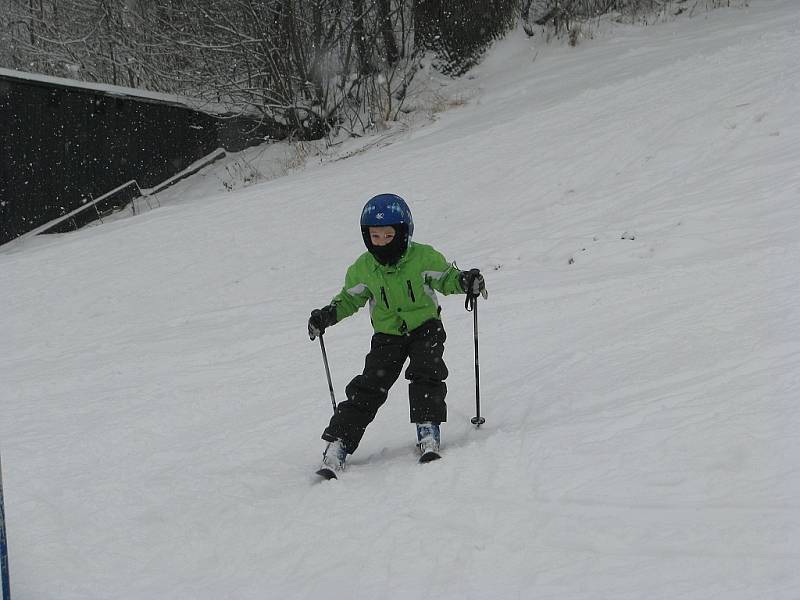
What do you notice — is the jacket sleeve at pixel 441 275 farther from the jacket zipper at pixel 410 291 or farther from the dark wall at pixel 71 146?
the dark wall at pixel 71 146

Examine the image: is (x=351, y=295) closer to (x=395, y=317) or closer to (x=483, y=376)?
(x=395, y=317)

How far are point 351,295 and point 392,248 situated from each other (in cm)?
42

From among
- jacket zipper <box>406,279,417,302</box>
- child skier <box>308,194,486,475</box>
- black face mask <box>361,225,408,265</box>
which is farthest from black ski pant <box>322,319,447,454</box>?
black face mask <box>361,225,408,265</box>

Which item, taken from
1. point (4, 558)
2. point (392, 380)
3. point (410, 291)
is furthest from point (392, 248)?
point (4, 558)

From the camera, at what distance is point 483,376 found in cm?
583

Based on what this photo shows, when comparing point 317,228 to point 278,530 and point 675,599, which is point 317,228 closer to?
point 278,530

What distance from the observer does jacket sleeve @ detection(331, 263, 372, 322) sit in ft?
14.8

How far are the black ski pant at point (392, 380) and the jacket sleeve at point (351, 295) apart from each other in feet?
0.78

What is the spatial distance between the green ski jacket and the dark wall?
42.1 feet

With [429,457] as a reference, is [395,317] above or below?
above

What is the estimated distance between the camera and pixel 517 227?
9.26 m

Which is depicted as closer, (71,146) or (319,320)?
(319,320)

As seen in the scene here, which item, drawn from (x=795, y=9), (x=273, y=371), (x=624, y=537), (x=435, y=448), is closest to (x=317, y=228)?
(x=273, y=371)

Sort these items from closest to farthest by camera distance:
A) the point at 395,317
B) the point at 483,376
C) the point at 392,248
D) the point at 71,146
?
the point at 392,248, the point at 395,317, the point at 483,376, the point at 71,146
